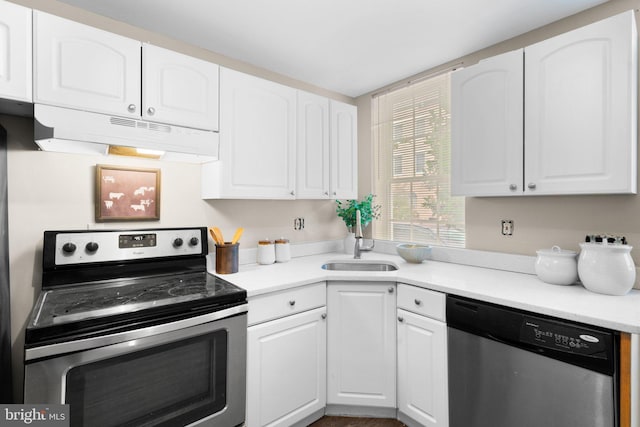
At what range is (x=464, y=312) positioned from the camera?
156cm

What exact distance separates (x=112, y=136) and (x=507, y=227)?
234 centimetres

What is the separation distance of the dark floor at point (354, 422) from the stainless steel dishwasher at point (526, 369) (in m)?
0.45

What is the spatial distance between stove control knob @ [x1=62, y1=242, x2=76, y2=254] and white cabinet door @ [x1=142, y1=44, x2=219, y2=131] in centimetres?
76

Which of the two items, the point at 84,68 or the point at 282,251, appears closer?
the point at 84,68

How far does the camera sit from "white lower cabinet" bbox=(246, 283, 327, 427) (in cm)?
165

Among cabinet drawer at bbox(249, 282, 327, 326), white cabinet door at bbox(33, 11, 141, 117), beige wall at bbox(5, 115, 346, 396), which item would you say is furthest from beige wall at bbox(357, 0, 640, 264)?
white cabinet door at bbox(33, 11, 141, 117)

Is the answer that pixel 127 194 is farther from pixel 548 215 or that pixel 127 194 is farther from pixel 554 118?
pixel 548 215

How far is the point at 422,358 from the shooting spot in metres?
1.75

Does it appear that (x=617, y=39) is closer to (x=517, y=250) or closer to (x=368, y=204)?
(x=517, y=250)

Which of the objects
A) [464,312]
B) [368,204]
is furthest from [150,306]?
[368,204]

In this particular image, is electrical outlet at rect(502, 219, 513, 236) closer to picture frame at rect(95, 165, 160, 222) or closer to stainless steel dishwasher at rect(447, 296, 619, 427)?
stainless steel dishwasher at rect(447, 296, 619, 427)

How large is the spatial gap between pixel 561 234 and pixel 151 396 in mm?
2268

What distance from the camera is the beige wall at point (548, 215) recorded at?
1.63 m

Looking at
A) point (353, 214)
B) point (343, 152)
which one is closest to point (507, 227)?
point (353, 214)
